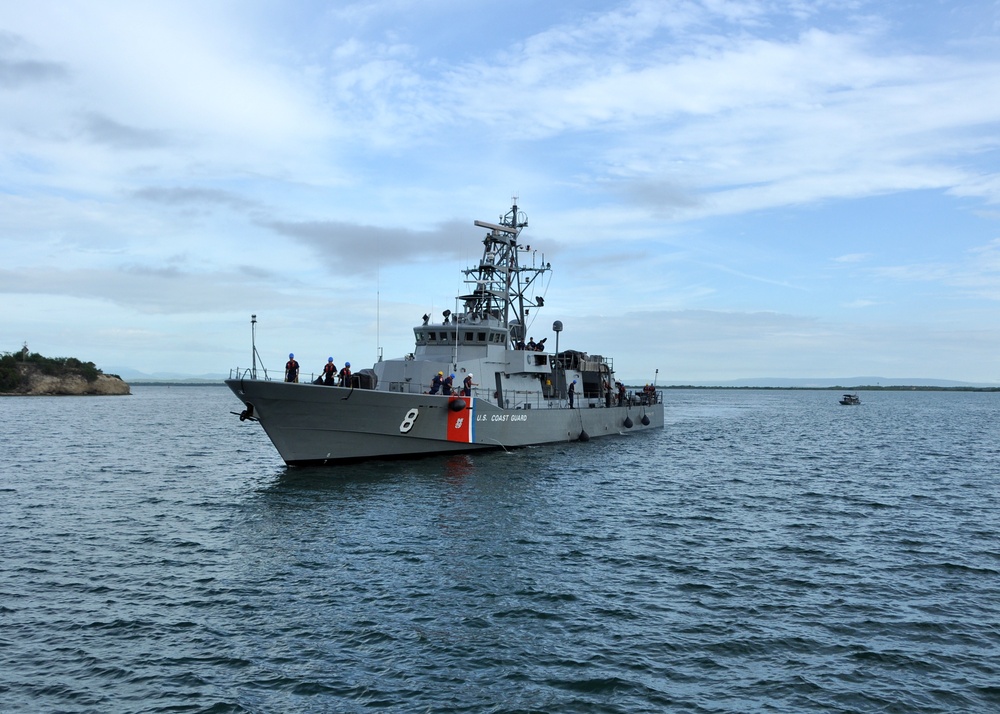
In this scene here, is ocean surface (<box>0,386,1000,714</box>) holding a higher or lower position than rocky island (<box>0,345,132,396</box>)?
lower

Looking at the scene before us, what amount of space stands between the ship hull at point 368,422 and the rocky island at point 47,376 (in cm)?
10739

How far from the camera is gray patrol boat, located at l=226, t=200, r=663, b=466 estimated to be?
79.4 feet

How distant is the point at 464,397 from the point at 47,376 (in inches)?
4520

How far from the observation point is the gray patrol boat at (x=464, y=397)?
79.4ft

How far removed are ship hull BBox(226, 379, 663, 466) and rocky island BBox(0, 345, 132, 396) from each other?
107390 millimetres

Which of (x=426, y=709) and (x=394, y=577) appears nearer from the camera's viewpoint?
(x=426, y=709)

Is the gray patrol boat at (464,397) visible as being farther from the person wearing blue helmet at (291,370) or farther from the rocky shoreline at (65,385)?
the rocky shoreline at (65,385)

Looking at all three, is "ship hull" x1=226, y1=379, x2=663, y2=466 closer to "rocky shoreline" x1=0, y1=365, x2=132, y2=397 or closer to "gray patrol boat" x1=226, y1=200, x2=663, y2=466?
"gray patrol boat" x1=226, y1=200, x2=663, y2=466

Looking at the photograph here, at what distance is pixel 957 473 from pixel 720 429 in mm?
27167

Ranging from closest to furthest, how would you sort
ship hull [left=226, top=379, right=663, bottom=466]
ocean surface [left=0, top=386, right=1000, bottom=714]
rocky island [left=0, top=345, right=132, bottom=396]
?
ocean surface [left=0, top=386, right=1000, bottom=714] < ship hull [left=226, top=379, right=663, bottom=466] < rocky island [left=0, top=345, right=132, bottom=396]

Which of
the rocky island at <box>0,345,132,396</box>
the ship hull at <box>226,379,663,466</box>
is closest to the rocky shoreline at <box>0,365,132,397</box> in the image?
the rocky island at <box>0,345,132,396</box>

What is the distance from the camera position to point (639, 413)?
46188mm

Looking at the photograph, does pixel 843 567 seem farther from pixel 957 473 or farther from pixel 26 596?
pixel 957 473

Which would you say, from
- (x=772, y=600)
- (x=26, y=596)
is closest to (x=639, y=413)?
(x=772, y=600)
